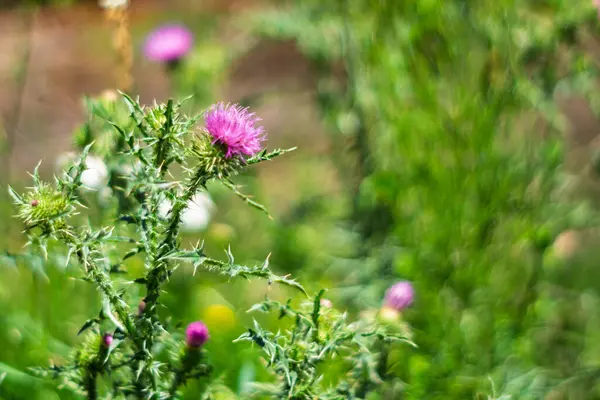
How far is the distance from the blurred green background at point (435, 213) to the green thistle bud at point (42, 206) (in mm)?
345

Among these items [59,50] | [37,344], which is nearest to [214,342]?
[37,344]

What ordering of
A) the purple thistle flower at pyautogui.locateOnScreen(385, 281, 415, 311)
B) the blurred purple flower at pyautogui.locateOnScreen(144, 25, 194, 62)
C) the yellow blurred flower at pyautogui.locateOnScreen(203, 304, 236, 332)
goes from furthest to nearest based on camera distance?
1. the blurred purple flower at pyautogui.locateOnScreen(144, 25, 194, 62)
2. the yellow blurred flower at pyautogui.locateOnScreen(203, 304, 236, 332)
3. the purple thistle flower at pyautogui.locateOnScreen(385, 281, 415, 311)

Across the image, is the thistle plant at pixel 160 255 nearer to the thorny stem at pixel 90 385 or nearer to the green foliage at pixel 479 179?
the thorny stem at pixel 90 385

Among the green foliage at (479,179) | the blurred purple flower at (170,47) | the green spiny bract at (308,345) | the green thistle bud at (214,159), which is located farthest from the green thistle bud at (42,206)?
the blurred purple flower at (170,47)

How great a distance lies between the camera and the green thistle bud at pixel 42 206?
1.00 meters

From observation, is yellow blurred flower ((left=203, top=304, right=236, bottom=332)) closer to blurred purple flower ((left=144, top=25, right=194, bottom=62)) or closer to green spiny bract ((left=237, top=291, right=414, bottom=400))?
green spiny bract ((left=237, top=291, right=414, bottom=400))

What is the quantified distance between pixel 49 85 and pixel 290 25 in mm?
2185

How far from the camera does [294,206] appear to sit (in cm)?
230

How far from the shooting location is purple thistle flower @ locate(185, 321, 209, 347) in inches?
45.8

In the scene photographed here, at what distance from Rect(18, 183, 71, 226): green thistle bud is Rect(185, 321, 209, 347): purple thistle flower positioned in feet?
0.89

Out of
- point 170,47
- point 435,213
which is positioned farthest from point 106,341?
point 170,47

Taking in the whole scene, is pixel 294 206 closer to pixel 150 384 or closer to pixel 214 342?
pixel 214 342

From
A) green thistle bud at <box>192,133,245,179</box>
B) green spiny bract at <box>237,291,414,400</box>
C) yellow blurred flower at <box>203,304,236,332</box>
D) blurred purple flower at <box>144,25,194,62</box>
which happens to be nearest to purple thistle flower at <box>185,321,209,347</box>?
green spiny bract at <box>237,291,414,400</box>

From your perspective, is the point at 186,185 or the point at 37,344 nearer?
the point at 186,185
